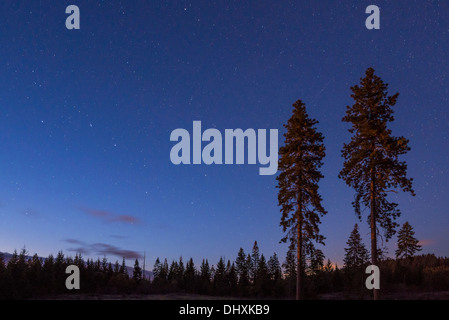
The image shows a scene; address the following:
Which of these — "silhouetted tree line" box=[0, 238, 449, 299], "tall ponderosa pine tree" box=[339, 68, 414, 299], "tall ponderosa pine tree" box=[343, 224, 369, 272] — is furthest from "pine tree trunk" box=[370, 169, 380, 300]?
"tall ponderosa pine tree" box=[343, 224, 369, 272]

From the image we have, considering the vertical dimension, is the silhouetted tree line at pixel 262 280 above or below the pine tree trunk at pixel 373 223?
below

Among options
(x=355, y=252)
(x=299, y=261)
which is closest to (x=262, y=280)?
(x=355, y=252)

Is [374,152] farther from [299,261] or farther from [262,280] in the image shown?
[262,280]

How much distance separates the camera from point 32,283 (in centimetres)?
7125

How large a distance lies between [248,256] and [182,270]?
93.4 ft

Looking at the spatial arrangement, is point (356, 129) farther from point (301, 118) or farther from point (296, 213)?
point (296, 213)

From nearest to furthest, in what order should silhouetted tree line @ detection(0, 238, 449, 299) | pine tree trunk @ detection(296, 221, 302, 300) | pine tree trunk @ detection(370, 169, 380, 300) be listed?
pine tree trunk @ detection(370, 169, 380, 300) < pine tree trunk @ detection(296, 221, 302, 300) < silhouetted tree line @ detection(0, 238, 449, 299)

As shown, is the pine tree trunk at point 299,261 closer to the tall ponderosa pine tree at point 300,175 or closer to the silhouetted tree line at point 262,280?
the tall ponderosa pine tree at point 300,175

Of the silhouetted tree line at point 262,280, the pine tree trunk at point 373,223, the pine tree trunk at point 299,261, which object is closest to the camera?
the pine tree trunk at point 373,223

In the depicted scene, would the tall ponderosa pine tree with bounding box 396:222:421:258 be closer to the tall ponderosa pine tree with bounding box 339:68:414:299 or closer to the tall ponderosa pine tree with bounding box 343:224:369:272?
the tall ponderosa pine tree with bounding box 343:224:369:272

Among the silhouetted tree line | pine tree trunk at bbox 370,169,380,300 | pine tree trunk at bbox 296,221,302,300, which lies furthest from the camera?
the silhouetted tree line

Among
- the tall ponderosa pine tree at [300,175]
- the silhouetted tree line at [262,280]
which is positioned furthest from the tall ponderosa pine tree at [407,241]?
the tall ponderosa pine tree at [300,175]
